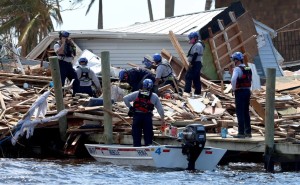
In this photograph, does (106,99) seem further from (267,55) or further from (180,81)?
(267,55)

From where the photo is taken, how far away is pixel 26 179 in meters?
20.3

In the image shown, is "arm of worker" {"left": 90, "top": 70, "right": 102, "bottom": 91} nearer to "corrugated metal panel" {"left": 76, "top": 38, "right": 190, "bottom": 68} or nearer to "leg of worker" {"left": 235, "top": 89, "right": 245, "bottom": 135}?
"leg of worker" {"left": 235, "top": 89, "right": 245, "bottom": 135}

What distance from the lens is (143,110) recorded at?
870 inches

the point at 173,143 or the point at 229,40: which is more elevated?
the point at 229,40

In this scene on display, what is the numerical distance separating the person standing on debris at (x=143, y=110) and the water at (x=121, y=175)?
2.39 feet

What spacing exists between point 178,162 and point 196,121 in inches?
89.4

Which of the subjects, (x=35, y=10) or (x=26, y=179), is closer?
(x=26, y=179)

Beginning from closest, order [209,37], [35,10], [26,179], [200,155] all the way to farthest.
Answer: [26,179] < [200,155] < [209,37] < [35,10]

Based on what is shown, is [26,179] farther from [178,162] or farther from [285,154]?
[285,154]

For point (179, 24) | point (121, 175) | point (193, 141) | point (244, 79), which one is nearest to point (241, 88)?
point (244, 79)

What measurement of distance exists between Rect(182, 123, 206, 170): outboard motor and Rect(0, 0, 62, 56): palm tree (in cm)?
2840

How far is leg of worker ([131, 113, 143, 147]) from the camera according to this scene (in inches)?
874

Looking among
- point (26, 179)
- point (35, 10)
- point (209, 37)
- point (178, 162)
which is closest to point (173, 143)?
point (178, 162)

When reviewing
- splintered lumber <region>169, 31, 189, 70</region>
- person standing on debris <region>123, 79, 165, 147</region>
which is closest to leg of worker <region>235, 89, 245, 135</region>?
person standing on debris <region>123, 79, 165, 147</region>
